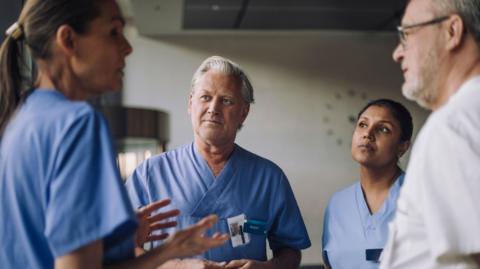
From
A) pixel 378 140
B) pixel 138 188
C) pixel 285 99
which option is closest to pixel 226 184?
pixel 138 188

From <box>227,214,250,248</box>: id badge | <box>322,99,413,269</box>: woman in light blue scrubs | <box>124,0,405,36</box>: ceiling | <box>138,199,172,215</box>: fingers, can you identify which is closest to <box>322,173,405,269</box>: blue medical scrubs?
<box>322,99,413,269</box>: woman in light blue scrubs

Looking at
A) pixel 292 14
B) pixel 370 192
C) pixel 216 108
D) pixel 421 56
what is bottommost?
pixel 370 192

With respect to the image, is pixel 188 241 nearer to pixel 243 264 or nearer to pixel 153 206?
pixel 153 206

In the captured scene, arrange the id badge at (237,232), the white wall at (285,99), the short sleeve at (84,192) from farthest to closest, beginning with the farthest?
the white wall at (285,99) → the id badge at (237,232) → the short sleeve at (84,192)

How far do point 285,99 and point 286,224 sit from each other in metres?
4.24

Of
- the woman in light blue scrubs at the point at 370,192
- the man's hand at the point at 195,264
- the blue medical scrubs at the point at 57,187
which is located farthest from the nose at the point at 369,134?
the blue medical scrubs at the point at 57,187

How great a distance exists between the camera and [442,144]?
1142 mm

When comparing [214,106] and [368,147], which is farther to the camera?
[368,147]

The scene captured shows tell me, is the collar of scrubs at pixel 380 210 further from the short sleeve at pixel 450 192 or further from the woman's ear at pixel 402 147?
the short sleeve at pixel 450 192

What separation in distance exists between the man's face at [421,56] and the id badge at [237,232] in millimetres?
758

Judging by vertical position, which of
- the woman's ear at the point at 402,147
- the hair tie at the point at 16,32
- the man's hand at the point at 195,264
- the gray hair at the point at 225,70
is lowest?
the man's hand at the point at 195,264

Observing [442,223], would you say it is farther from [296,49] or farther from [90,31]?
[296,49]

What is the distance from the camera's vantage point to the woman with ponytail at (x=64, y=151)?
1.03m

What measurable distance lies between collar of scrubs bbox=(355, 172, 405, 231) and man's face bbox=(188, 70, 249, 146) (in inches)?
19.6
